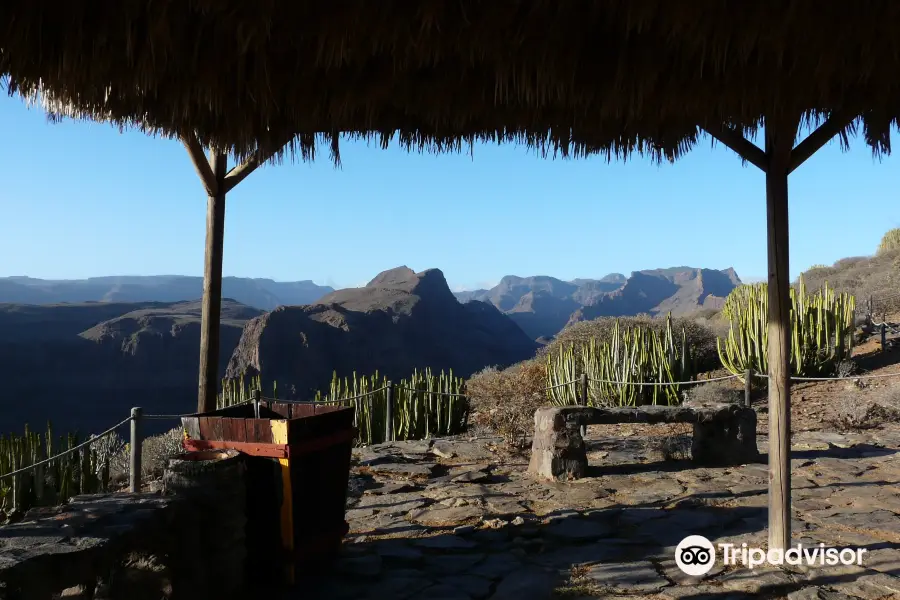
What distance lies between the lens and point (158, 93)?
374 cm

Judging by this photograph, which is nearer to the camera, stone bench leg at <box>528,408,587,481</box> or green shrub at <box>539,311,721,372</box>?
stone bench leg at <box>528,408,587,481</box>

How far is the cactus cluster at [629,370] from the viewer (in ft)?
34.4

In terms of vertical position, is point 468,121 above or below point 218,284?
above

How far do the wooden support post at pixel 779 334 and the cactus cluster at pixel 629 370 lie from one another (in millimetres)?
6475

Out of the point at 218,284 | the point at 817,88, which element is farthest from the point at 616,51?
the point at 218,284

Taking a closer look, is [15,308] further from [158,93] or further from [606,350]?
[158,93]

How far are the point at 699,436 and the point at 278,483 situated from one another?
13.0 ft

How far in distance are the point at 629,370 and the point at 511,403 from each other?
8.41 ft

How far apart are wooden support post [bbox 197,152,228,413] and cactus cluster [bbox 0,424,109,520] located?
1175 mm

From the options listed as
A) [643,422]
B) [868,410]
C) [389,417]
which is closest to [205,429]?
[643,422]

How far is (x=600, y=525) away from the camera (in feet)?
14.8

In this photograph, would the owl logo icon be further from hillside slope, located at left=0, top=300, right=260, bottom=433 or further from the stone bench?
hillside slope, located at left=0, top=300, right=260, bottom=433

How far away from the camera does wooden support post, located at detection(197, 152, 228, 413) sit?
17.5 feet

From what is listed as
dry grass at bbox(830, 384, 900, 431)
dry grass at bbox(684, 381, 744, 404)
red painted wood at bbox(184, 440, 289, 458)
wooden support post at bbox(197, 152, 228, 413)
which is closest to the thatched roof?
wooden support post at bbox(197, 152, 228, 413)
